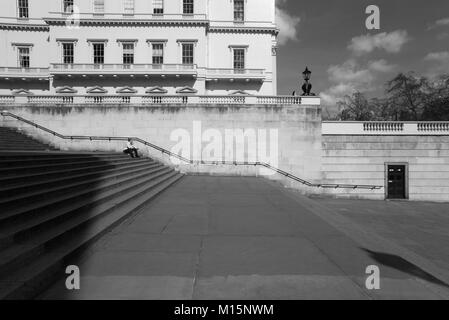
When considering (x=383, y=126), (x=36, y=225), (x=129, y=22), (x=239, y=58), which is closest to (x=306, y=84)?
(x=383, y=126)

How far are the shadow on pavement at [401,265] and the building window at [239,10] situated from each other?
36288 mm

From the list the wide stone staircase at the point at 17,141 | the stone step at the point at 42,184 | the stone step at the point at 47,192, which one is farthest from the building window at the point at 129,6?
the stone step at the point at 47,192

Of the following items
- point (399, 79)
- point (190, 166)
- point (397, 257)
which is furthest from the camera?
point (399, 79)

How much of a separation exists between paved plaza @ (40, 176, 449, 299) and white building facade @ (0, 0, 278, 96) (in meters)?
26.6

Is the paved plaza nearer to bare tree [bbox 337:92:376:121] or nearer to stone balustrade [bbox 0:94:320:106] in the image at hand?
stone balustrade [bbox 0:94:320:106]

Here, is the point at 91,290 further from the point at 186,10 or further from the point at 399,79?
the point at 399,79

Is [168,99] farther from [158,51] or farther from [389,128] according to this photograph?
[389,128]

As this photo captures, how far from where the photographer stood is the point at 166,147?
2089 cm

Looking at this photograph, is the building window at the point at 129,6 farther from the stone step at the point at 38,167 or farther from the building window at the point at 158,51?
the stone step at the point at 38,167

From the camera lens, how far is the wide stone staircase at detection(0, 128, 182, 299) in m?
3.86

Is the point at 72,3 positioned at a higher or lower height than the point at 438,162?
higher

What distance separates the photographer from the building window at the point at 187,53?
111ft
